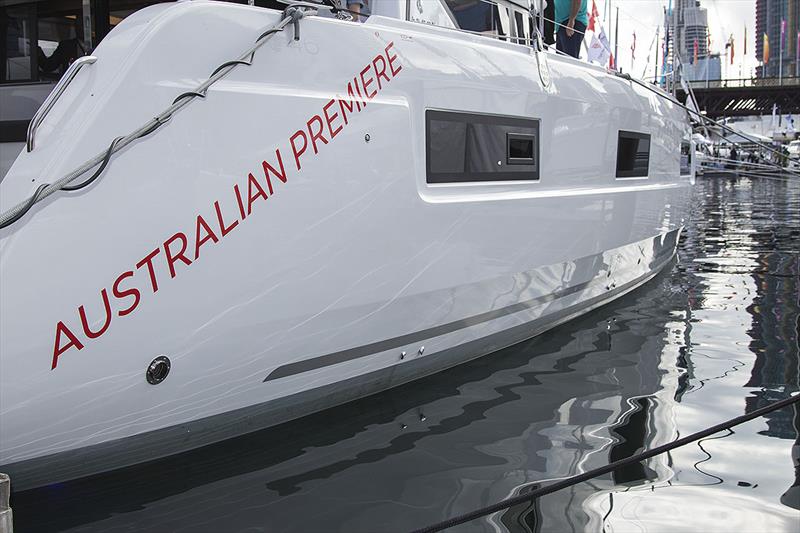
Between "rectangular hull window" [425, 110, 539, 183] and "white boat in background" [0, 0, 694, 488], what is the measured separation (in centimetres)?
1

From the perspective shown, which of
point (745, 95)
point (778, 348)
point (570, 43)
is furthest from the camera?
point (745, 95)

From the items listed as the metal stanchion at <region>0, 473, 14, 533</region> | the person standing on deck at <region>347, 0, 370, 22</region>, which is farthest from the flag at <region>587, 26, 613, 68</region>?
the metal stanchion at <region>0, 473, 14, 533</region>

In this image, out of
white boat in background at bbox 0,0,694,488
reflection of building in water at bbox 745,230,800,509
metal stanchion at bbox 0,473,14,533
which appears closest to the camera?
metal stanchion at bbox 0,473,14,533

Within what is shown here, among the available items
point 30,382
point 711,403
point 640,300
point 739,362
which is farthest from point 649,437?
point 640,300

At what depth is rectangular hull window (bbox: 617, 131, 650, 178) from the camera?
16.9 feet

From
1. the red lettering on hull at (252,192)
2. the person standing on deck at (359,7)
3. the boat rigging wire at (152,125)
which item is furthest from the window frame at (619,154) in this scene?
the boat rigging wire at (152,125)

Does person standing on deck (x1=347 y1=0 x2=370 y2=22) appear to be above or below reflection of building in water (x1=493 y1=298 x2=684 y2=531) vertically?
above

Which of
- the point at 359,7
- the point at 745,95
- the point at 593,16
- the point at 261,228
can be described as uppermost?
the point at 745,95

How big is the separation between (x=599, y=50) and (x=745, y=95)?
63.0 meters

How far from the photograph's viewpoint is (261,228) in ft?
9.34

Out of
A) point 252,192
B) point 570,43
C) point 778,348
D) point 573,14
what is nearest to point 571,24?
point 573,14

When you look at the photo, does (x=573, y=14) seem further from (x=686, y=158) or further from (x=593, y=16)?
(x=686, y=158)

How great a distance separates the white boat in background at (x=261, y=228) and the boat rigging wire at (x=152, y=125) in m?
0.02

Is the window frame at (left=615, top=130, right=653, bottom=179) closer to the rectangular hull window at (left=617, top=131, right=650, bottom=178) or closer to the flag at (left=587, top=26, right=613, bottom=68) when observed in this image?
the rectangular hull window at (left=617, top=131, right=650, bottom=178)
